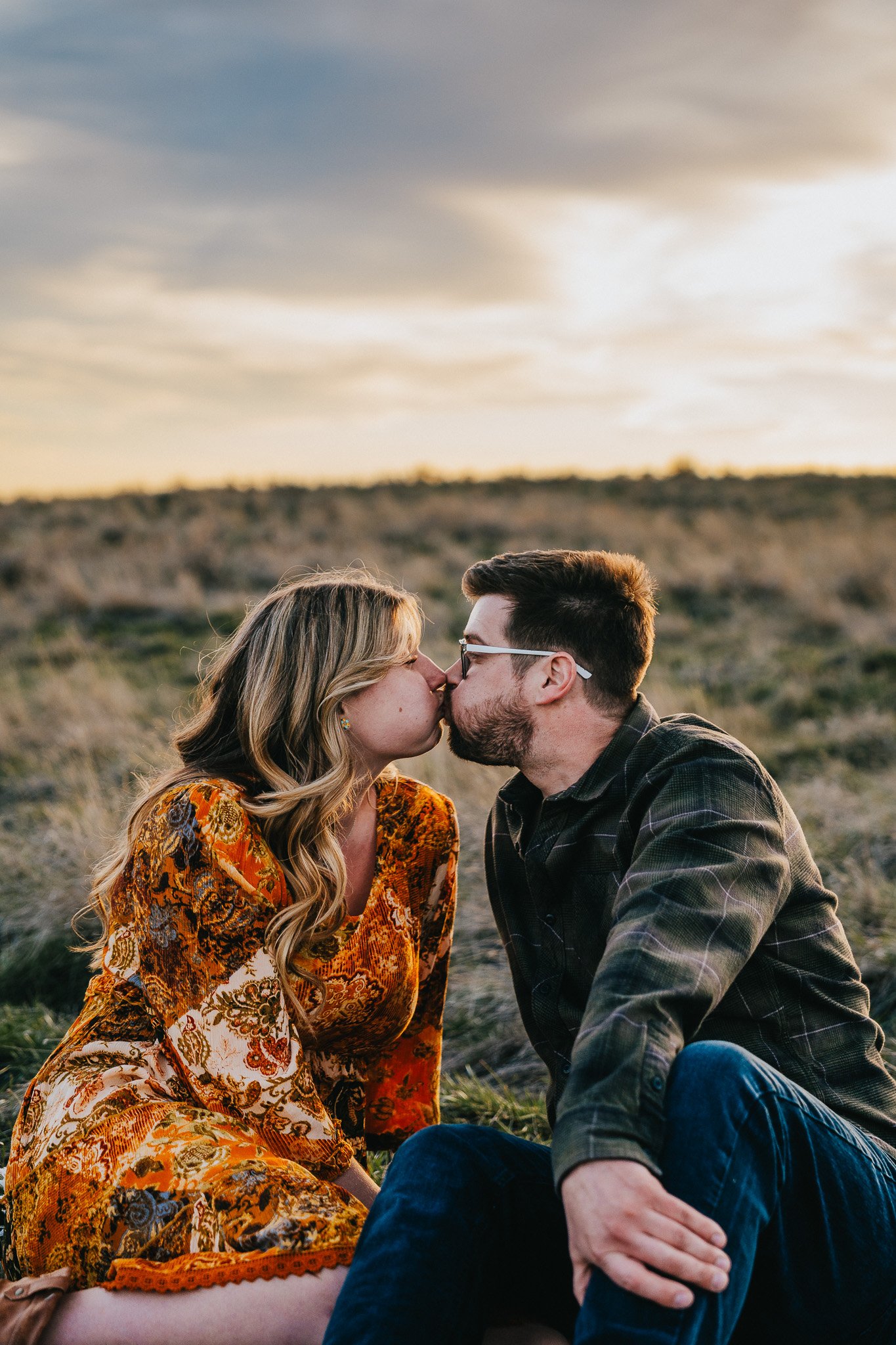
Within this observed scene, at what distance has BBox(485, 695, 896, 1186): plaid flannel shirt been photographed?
1723mm

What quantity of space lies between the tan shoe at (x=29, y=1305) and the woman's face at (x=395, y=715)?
1.37m

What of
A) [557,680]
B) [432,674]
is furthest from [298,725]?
[557,680]

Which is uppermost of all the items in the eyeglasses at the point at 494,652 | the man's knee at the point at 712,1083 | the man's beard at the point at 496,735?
the eyeglasses at the point at 494,652

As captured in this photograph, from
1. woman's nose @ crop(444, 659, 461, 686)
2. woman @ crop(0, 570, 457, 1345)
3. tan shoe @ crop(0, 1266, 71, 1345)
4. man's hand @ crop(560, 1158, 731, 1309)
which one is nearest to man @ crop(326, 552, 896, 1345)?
man's hand @ crop(560, 1158, 731, 1309)

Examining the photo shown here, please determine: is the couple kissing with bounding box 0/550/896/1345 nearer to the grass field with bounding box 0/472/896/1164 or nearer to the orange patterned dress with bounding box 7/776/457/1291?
the orange patterned dress with bounding box 7/776/457/1291

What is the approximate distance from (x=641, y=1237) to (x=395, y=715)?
1511mm

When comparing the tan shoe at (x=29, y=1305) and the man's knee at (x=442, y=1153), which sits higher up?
the man's knee at (x=442, y=1153)

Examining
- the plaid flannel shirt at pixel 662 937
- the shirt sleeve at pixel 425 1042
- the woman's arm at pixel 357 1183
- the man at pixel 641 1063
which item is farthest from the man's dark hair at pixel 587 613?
the woman's arm at pixel 357 1183

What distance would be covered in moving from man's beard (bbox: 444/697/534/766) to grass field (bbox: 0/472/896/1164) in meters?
A: 1.37

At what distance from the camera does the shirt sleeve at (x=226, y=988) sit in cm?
231

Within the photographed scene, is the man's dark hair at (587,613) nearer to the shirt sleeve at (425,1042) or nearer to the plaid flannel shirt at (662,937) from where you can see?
the plaid flannel shirt at (662,937)

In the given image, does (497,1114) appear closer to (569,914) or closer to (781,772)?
(569,914)

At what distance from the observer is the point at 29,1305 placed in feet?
6.65

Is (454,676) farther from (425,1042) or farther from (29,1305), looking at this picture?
(29,1305)
